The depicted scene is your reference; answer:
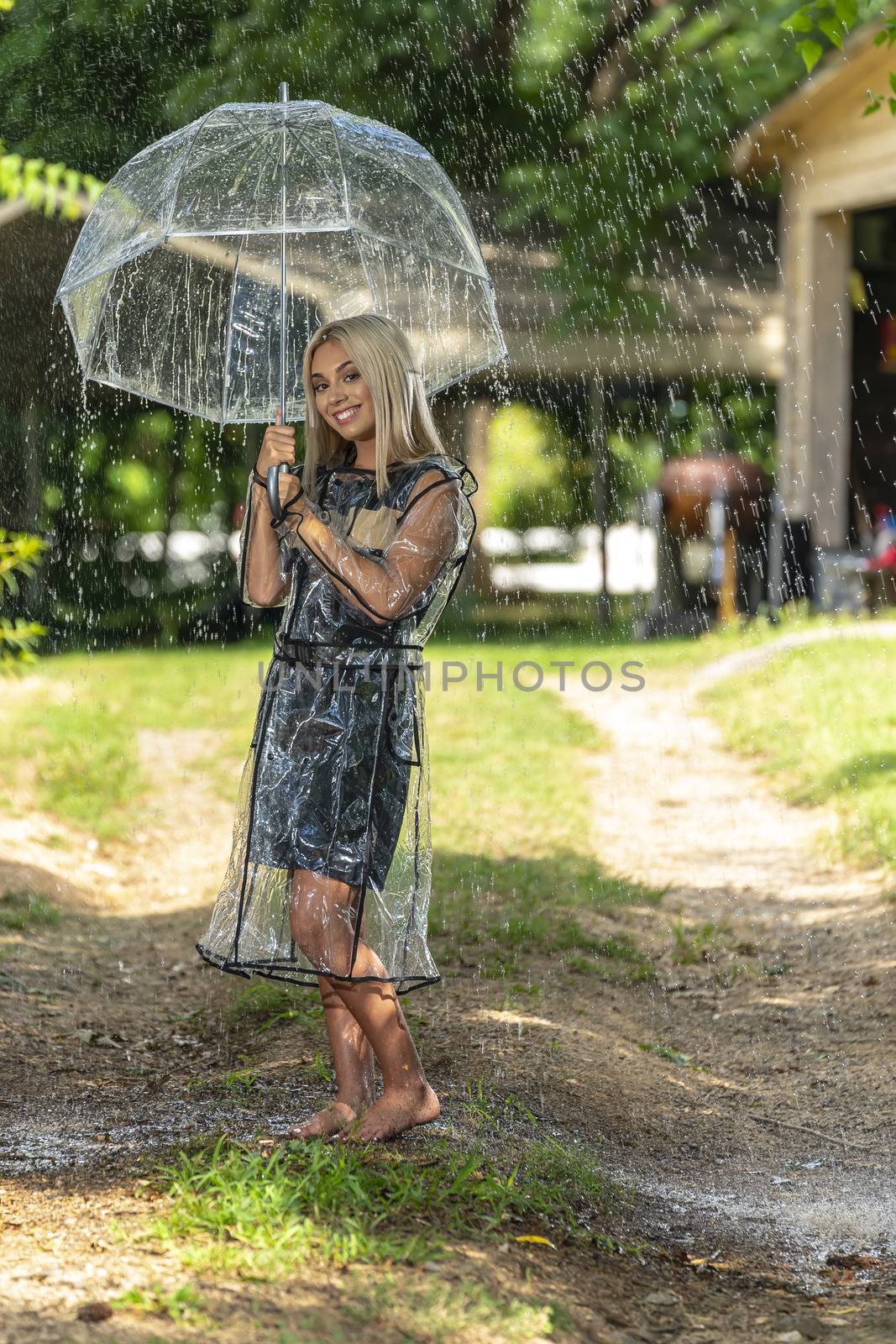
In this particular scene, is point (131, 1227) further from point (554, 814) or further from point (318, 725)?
point (554, 814)

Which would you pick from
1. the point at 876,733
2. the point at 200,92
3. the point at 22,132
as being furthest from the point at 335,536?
the point at 200,92

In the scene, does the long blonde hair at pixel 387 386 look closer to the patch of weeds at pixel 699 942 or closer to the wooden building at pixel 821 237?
the patch of weeds at pixel 699 942

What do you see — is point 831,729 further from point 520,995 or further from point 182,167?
point 182,167

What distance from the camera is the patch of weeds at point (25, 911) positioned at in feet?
21.6

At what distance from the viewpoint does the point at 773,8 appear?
51.1 ft

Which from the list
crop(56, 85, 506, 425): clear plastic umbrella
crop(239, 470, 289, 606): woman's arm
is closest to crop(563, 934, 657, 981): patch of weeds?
crop(56, 85, 506, 425): clear plastic umbrella

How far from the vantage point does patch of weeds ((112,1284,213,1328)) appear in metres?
2.71

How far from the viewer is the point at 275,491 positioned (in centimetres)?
332

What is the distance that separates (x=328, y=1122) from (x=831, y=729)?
21.1 ft

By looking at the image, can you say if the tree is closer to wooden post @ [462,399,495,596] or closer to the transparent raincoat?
wooden post @ [462,399,495,596]

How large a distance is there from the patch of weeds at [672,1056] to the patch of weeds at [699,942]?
3.27ft

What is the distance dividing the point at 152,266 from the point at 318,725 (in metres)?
1.64

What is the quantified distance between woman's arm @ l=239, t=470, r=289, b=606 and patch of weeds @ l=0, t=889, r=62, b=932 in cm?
344

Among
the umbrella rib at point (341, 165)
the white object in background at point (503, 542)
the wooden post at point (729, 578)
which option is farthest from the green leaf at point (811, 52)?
the white object in background at point (503, 542)
